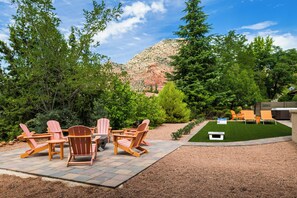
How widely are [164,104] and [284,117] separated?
29.6 ft

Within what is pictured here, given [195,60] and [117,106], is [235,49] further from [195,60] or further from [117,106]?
[117,106]

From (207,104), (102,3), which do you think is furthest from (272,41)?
(102,3)

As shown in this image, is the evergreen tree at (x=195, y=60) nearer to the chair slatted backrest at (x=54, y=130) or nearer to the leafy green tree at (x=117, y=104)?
the leafy green tree at (x=117, y=104)

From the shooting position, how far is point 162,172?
4.38 meters

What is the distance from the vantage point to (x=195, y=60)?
21.1 metres

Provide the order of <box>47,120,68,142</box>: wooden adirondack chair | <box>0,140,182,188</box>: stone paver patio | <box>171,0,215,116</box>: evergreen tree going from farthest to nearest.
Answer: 1. <box>171,0,215,116</box>: evergreen tree
2. <box>47,120,68,142</box>: wooden adirondack chair
3. <box>0,140,182,188</box>: stone paver patio

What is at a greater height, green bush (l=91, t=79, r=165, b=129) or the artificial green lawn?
green bush (l=91, t=79, r=165, b=129)

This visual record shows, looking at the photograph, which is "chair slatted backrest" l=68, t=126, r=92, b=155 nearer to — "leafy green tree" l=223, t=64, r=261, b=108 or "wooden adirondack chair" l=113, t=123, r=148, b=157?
"wooden adirondack chair" l=113, t=123, r=148, b=157

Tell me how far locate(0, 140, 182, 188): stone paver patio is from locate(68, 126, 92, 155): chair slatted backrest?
1.23 feet

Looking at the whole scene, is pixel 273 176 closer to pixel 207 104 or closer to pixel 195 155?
pixel 195 155

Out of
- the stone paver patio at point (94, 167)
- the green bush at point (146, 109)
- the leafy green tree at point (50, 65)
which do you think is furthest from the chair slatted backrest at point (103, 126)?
the green bush at point (146, 109)

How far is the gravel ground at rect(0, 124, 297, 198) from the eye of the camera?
10.9 feet

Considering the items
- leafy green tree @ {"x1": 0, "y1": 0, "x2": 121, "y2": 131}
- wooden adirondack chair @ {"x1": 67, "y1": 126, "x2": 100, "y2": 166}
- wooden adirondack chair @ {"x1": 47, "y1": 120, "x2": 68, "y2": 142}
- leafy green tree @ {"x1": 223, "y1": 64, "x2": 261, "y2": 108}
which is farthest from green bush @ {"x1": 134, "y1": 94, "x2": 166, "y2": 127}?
leafy green tree @ {"x1": 223, "y1": 64, "x2": 261, "y2": 108}

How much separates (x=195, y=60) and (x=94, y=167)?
1806cm
